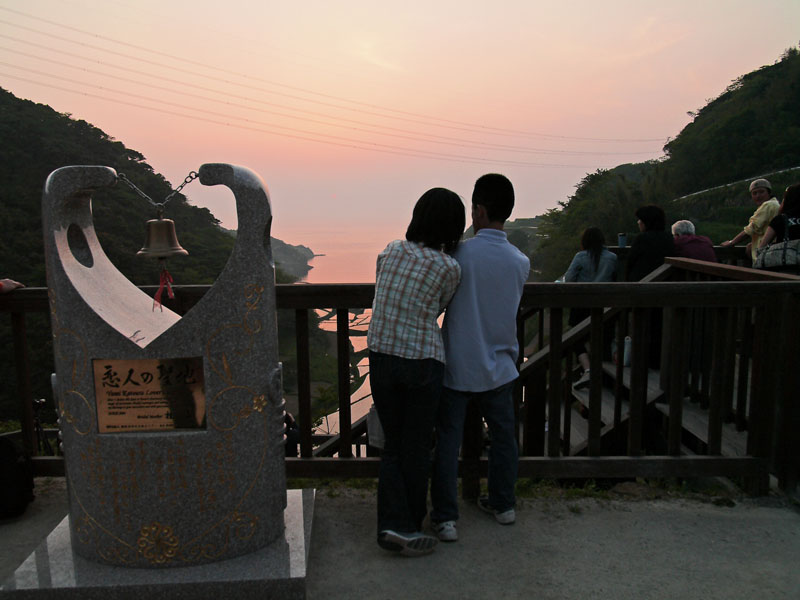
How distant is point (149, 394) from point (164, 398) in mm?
65

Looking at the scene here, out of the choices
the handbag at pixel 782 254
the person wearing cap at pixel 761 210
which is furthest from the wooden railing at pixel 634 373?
the person wearing cap at pixel 761 210

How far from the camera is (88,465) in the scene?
2820 millimetres

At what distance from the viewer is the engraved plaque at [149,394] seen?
9.10 ft

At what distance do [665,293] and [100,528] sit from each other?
316 cm

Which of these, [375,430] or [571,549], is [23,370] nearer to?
[375,430]

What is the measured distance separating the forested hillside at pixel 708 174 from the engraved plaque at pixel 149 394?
44735 mm

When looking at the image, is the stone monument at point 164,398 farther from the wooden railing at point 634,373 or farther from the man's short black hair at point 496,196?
the man's short black hair at point 496,196

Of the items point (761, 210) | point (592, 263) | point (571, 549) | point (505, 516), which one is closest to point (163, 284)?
point (505, 516)

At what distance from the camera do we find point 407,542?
3.09 m

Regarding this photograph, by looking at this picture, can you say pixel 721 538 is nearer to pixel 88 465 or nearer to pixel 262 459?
pixel 262 459

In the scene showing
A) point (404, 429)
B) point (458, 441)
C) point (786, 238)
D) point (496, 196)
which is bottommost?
point (458, 441)

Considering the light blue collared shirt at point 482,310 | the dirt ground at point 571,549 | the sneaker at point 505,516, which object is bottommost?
the dirt ground at point 571,549

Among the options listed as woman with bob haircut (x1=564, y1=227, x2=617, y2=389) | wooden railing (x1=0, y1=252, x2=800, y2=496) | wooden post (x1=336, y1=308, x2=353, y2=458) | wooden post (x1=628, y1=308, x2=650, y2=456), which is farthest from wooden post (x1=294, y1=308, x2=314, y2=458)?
woman with bob haircut (x1=564, y1=227, x2=617, y2=389)

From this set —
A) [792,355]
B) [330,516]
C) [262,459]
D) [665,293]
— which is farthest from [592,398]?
[262,459]
